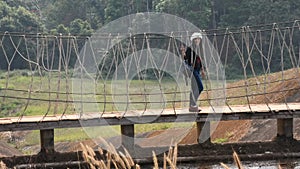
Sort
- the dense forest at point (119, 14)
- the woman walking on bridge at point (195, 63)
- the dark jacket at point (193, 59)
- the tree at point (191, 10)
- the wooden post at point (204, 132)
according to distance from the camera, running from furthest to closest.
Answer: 1. the tree at point (191, 10)
2. the dense forest at point (119, 14)
3. the wooden post at point (204, 132)
4. the dark jacket at point (193, 59)
5. the woman walking on bridge at point (195, 63)

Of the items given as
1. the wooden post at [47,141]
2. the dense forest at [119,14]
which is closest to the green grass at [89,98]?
the dense forest at [119,14]

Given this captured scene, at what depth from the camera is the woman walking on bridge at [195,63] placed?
34.4ft

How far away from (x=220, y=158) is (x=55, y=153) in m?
2.88

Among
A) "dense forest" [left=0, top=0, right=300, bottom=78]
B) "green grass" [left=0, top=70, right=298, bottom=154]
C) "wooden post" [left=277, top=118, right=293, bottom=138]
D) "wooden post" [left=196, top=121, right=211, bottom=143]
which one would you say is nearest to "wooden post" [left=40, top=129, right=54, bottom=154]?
"wooden post" [left=196, top=121, right=211, bottom=143]

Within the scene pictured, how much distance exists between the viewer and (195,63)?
10711mm

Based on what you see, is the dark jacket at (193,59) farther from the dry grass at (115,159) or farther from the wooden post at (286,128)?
the dry grass at (115,159)

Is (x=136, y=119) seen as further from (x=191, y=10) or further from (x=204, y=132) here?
(x=191, y=10)

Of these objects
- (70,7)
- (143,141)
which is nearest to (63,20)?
(70,7)

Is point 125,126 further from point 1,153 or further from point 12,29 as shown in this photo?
point 12,29

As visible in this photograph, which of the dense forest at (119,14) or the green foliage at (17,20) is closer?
the dense forest at (119,14)

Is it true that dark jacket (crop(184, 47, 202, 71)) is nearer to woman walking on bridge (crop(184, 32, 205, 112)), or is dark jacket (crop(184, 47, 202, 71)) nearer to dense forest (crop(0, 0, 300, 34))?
woman walking on bridge (crop(184, 32, 205, 112))

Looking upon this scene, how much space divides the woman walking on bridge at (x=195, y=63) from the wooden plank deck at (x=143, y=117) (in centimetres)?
27

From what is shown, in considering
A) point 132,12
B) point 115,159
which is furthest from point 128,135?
point 132,12

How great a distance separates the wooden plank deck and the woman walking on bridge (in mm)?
272
